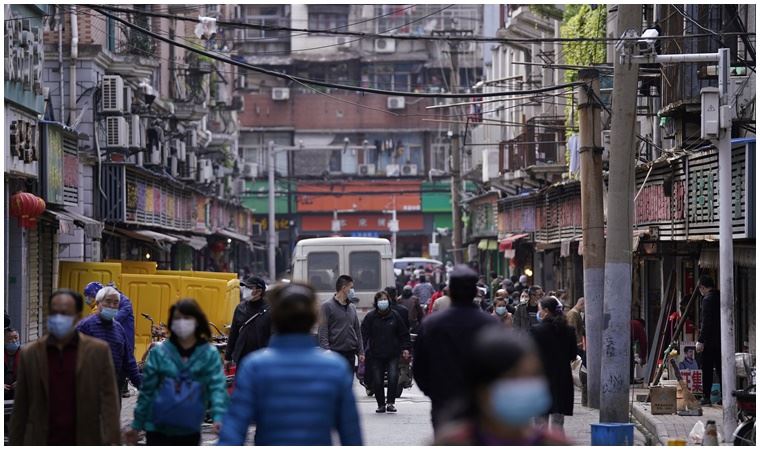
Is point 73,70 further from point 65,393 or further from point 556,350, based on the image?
point 65,393

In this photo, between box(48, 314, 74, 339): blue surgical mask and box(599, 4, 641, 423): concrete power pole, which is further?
box(599, 4, 641, 423): concrete power pole

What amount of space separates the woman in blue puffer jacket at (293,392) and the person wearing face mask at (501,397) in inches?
70.0

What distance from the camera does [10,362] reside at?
50.7 feet

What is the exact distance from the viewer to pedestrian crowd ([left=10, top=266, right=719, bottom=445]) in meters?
5.27

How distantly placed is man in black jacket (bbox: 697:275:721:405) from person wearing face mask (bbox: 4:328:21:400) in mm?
7970

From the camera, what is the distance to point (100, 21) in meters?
34.7

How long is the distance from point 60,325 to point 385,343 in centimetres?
989

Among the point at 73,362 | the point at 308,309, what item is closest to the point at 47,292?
the point at 73,362

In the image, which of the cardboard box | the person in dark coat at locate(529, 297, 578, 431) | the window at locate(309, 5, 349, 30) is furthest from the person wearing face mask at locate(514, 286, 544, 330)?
the window at locate(309, 5, 349, 30)

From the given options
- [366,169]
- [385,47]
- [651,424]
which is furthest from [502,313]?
[385,47]

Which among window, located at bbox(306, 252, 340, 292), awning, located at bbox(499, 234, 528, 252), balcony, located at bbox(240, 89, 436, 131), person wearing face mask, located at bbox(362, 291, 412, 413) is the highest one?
balcony, located at bbox(240, 89, 436, 131)

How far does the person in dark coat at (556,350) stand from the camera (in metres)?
13.6

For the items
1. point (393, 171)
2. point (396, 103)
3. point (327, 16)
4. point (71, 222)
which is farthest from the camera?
point (327, 16)

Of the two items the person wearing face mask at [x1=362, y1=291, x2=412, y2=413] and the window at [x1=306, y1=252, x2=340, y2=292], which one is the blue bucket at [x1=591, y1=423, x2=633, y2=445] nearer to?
the person wearing face mask at [x1=362, y1=291, x2=412, y2=413]
